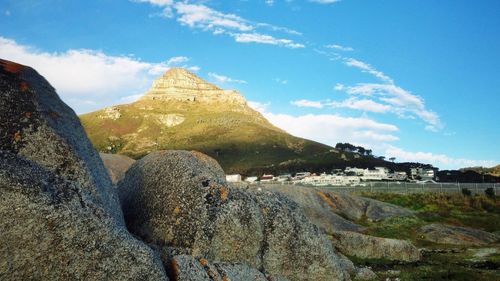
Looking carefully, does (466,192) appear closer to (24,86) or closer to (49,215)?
(24,86)

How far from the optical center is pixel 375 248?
33.1m

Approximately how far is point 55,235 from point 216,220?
7092mm

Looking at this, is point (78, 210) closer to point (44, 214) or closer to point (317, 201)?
point (44, 214)

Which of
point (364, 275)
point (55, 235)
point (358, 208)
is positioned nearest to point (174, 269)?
point (55, 235)

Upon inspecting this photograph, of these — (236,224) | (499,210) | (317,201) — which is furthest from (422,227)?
(236,224)

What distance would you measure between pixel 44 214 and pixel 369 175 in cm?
15688

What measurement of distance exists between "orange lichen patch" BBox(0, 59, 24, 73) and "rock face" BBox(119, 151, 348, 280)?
5693 mm

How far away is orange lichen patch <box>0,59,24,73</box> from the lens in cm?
1241

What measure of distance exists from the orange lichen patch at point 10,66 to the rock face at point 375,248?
2582 centimetres

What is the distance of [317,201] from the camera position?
5312 cm

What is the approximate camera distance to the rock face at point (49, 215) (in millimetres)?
8477

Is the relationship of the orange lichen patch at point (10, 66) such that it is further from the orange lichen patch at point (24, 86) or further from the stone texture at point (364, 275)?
the stone texture at point (364, 275)

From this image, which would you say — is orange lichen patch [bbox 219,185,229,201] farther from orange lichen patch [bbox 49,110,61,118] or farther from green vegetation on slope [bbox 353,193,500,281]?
green vegetation on slope [bbox 353,193,500,281]

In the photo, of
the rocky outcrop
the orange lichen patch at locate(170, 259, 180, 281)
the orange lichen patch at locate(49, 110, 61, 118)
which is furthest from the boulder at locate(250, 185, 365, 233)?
the orange lichen patch at locate(49, 110, 61, 118)
